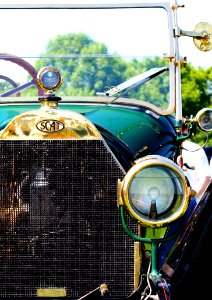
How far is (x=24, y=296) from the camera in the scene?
202 inches

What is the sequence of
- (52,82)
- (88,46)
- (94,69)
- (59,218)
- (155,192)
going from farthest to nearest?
(88,46) < (94,69) < (52,82) < (59,218) < (155,192)

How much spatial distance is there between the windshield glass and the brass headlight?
1.62 metres

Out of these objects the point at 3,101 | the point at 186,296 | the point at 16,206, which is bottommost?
the point at 186,296

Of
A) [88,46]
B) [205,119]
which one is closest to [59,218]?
[205,119]

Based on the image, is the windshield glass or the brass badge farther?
the windshield glass

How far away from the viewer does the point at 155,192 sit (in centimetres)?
495

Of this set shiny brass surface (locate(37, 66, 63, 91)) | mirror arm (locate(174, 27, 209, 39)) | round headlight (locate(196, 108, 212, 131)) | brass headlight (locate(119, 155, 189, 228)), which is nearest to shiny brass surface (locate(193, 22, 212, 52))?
mirror arm (locate(174, 27, 209, 39))

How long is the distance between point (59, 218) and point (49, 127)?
1.58 ft

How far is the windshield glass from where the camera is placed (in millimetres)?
6582

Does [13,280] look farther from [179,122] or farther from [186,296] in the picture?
[179,122]

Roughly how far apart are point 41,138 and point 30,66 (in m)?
1.71

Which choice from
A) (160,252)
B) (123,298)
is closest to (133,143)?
(160,252)

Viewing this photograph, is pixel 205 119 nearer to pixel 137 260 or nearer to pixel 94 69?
pixel 94 69

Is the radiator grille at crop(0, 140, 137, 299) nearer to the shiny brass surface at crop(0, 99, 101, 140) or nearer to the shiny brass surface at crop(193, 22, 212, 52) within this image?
the shiny brass surface at crop(0, 99, 101, 140)
